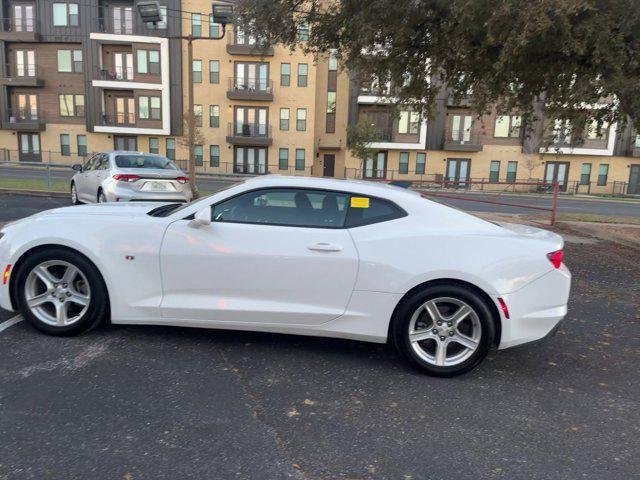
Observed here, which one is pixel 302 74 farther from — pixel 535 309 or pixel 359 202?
pixel 535 309

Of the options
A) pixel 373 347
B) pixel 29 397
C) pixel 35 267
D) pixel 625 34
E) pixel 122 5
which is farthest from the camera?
pixel 122 5

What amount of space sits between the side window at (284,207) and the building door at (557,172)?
4230 cm

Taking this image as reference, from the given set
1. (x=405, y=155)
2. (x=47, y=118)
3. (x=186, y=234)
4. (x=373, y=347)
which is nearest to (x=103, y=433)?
(x=186, y=234)

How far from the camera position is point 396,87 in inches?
471

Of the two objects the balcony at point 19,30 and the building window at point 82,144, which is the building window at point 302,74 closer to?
the building window at point 82,144

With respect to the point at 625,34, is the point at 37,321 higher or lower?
lower

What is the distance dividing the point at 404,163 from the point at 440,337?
128 ft

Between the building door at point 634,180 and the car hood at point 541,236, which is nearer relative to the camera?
the car hood at point 541,236

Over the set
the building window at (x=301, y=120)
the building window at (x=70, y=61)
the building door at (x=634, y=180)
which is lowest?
the building door at (x=634, y=180)

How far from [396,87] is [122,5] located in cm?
3431

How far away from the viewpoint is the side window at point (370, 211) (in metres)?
3.81

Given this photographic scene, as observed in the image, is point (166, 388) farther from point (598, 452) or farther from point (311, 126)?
point (311, 126)

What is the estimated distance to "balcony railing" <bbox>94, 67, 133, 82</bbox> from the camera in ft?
126

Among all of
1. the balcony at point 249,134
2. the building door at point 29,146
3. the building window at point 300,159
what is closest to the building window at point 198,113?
the balcony at point 249,134
